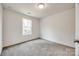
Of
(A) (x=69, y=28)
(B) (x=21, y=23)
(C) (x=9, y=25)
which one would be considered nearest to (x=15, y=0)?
(C) (x=9, y=25)

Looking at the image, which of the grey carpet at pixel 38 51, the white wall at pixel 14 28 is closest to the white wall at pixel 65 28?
the grey carpet at pixel 38 51

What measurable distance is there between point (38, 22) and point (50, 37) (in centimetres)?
129

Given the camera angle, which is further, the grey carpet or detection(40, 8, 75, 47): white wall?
detection(40, 8, 75, 47): white wall

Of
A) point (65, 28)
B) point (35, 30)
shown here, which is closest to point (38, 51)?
point (65, 28)

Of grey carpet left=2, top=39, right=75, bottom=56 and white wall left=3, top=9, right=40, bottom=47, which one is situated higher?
white wall left=3, top=9, right=40, bottom=47

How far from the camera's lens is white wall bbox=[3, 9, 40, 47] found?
97.6 inches

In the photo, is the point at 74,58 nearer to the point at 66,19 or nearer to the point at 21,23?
the point at 66,19

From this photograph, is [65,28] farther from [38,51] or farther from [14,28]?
[14,28]

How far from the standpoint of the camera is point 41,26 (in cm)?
465

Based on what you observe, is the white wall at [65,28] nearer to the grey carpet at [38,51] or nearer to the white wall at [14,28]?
the grey carpet at [38,51]

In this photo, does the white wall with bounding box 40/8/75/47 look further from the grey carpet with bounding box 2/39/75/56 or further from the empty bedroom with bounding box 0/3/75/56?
the grey carpet with bounding box 2/39/75/56

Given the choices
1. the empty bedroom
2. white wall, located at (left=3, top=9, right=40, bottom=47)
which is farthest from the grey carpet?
white wall, located at (left=3, top=9, right=40, bottom=47)

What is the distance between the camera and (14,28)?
299 centimetres

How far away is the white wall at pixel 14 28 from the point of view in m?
2.48
